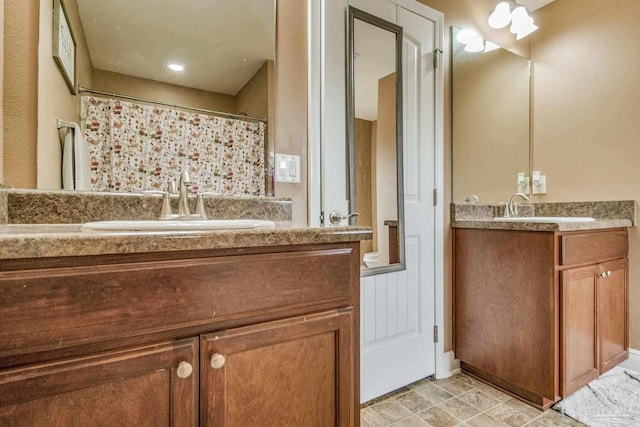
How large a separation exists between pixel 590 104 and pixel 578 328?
1.45m

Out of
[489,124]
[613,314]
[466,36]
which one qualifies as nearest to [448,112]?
[489,124]

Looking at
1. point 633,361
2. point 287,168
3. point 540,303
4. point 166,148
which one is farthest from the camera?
point 633,361

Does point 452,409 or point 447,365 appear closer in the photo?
point 452,409

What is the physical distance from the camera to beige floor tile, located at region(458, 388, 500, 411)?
160 centimetres

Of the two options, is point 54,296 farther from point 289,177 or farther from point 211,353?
point 289,177

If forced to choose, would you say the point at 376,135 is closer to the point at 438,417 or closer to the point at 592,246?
Answer: the point at 592,246

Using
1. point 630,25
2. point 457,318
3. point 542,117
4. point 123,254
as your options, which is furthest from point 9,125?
point 630,25

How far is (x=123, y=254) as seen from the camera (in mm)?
579

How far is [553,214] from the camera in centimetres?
223

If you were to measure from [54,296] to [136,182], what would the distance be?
0.69 m

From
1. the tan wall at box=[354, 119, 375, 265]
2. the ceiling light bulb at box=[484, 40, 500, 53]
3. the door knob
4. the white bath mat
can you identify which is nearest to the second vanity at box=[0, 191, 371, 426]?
the door knob

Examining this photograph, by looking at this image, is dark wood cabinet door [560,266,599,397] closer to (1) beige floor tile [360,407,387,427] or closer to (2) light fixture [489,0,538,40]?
(1) beige floor tile [360,407,387,427]

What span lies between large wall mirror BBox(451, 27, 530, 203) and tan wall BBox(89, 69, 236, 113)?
54.6 inches

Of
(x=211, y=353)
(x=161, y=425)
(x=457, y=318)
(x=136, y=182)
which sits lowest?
(x=457, y=318)
